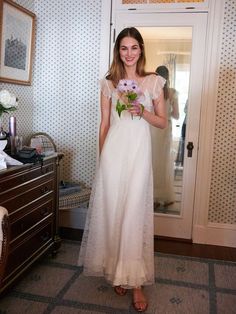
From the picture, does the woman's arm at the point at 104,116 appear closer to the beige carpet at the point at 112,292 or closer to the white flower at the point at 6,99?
the white flower at the point at 6,99

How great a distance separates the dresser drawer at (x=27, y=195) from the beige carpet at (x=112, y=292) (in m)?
0.60

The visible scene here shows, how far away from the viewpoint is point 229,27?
117 inches

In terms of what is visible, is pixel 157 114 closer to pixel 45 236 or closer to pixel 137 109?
pixel 137 109

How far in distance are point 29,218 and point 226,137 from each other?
1.87 metres

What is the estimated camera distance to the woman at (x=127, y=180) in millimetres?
2127

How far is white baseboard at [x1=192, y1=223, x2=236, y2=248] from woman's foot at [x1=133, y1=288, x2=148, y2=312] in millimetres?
1210

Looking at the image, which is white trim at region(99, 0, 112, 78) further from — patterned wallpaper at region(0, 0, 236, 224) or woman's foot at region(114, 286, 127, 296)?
woman's foot at region(114, 286, 127, 296)

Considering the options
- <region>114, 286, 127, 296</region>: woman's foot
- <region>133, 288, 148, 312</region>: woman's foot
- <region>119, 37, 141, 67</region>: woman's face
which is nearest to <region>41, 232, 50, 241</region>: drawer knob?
<region>114, 286, 127, 296</region>: woman's foot

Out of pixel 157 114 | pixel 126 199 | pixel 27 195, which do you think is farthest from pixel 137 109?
pixel 27 195

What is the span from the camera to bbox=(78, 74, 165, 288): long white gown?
2135 millimetres

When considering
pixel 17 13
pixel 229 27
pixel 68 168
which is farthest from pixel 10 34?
pixel 229 27

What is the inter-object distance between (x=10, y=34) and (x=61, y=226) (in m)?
1.92

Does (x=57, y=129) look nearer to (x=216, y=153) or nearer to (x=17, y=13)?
(x=17, y=13)

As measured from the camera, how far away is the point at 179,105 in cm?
322
